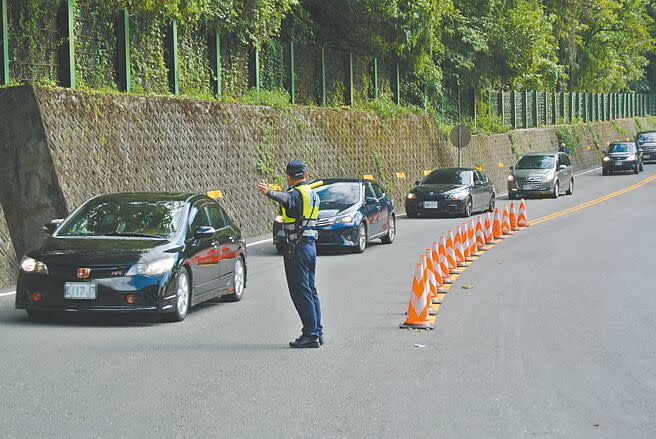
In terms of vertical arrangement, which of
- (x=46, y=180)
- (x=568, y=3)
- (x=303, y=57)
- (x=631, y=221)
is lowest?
(x=631, y=221)

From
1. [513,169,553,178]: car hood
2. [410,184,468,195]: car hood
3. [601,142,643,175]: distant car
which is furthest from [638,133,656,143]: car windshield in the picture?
[410,184,468,195]: car hood

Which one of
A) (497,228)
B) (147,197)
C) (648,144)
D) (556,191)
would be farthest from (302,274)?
(648,144)

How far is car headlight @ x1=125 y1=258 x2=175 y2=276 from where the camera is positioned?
1157 cm

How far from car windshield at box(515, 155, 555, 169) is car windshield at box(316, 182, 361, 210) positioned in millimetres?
18908

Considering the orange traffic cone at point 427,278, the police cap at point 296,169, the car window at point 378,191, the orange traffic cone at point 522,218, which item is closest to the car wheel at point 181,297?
the police cap at point 296,169

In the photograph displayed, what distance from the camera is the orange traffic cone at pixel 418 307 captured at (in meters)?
11.7

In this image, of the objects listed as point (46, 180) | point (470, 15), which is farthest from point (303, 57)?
point (46, 180)

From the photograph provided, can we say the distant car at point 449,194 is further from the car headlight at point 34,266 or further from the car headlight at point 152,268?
the car headlight at point 34,266

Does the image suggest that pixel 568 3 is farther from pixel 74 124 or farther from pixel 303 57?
pixel 74 124

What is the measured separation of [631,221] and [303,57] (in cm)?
1250

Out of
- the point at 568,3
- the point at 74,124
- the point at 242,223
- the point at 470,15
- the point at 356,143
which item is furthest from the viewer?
the point at 568,3

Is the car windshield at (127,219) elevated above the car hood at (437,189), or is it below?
above

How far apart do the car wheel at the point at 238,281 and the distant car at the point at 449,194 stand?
1654 cm

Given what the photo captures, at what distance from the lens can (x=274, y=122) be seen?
28578 mm
